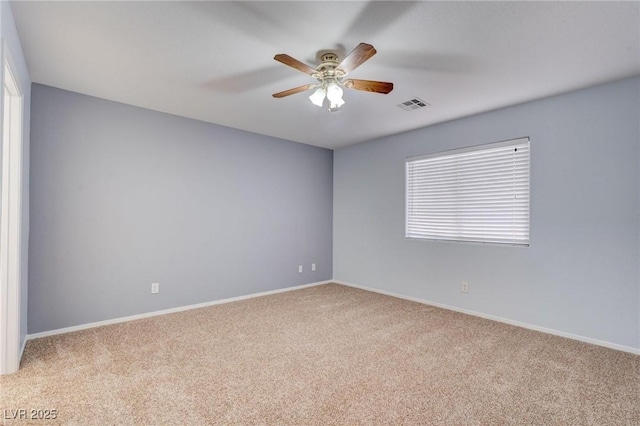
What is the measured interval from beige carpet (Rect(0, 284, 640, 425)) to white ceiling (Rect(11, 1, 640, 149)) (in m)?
2.49

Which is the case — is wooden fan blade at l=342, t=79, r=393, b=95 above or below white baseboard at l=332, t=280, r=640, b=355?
above

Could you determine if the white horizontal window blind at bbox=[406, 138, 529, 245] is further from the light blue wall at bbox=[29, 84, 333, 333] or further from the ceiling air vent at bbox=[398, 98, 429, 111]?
the light blue wall at bbox=[29, 84, 333, 333]

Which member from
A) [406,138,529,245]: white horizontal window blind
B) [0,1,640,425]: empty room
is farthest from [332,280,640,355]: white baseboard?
[406,138,529,245]: white horizontal window blind

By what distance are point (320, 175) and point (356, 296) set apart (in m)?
2.24

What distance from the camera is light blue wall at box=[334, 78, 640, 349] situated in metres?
2.87

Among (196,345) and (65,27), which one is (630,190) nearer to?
(196,345)

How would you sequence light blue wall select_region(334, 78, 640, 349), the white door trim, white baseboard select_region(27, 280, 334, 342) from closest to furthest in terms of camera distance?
the white door trim
light blue wall select_region(334, 78, 640, 349)
white baseboard select_region(27, 280, 334, 342)

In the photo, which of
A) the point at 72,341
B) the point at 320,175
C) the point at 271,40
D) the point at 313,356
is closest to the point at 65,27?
the point at 271,40

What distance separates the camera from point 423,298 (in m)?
4.42

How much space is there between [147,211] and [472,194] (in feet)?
13.3

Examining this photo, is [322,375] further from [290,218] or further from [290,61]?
[290,218]

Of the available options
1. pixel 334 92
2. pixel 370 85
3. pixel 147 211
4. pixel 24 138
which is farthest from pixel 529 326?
pixel 24 138

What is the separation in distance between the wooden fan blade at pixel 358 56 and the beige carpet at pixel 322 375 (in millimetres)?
2239

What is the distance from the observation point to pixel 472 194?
4027 millimetres
